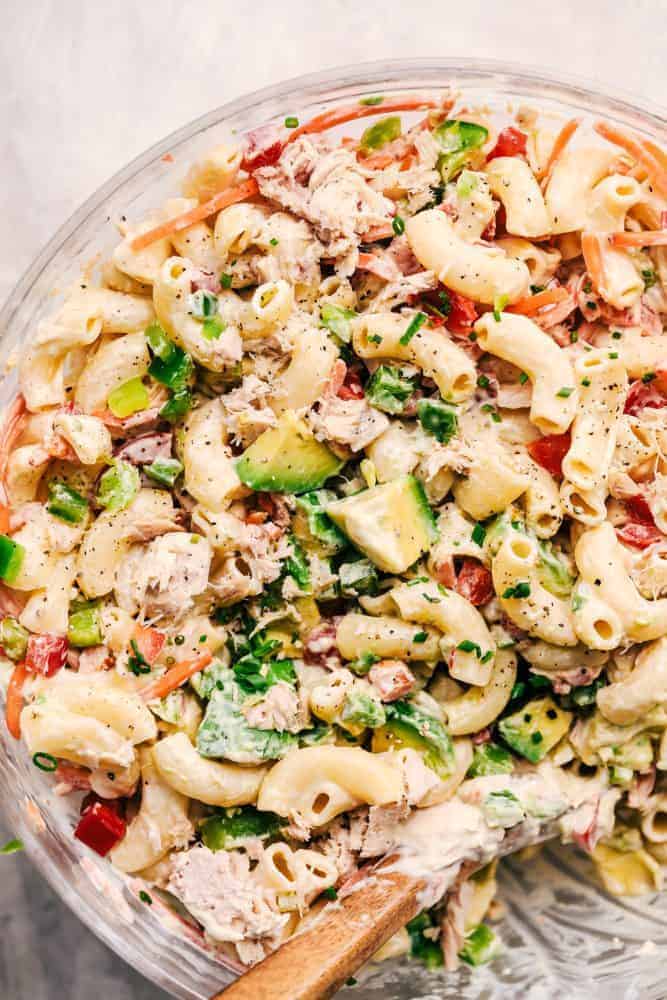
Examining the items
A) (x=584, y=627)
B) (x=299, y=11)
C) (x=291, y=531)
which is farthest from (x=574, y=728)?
(x=299, y=11)

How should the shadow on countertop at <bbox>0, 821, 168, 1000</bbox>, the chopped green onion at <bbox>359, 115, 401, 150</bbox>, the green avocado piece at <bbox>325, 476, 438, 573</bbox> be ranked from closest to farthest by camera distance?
the green avocado piece at <bbox>325, 476, 438, 573</bbox> < the chopped green onion at <bbox>359, 115, 401, 150</bbox> < the shadow on countertop at <bbox>0, 821, 168, 1000</bbox>

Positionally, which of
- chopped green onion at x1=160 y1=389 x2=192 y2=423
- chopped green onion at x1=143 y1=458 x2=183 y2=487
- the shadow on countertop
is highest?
chopped green onion at x1=160 y1=389 x2=192 y2=423

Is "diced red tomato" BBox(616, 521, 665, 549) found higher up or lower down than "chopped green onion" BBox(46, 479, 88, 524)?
lower down

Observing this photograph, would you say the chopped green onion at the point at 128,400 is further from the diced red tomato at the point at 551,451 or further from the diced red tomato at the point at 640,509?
the diced red tomato at the point at 640,509

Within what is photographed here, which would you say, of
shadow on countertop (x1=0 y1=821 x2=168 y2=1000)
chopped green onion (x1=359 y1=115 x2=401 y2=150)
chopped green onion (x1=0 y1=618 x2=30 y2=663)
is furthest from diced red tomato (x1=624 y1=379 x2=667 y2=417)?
shadow on countertop (x1=0 y1=821 x2=168 y2=1000)

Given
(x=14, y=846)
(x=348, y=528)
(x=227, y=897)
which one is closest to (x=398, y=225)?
(x=348, y=528)

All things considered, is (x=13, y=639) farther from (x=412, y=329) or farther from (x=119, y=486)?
(x=412, y=329)

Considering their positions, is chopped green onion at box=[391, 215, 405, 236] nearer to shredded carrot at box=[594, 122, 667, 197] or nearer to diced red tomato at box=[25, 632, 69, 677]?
shredded carrot at box=[594, 122, 667, 197]

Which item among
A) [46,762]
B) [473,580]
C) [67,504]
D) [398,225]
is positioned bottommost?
[46,762]
